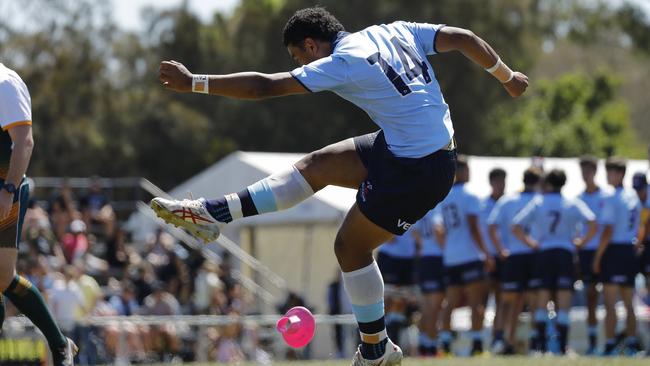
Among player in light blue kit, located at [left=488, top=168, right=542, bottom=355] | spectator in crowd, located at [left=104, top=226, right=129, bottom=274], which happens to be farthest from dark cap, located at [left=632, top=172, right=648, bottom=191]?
spectator in crowd, located at [left=104, top=226, right=129, bottom=274]

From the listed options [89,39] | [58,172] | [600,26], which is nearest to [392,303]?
[58,172]

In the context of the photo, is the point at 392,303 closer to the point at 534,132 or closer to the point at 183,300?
the point at 183,300

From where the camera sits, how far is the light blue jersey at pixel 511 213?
558 inches

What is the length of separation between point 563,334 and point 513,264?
3.06 ft

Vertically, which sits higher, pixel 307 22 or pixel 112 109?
pixel 307 22

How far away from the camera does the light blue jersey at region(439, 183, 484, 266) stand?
13.8m

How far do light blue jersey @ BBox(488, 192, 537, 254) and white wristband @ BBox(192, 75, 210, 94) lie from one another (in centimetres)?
810

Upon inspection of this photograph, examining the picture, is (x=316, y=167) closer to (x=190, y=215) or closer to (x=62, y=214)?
(x=190, y=215)

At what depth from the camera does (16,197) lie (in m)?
7.42

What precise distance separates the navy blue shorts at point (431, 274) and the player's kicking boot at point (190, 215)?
7.20m

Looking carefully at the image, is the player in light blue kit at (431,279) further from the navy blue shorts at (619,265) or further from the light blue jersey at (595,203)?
the navy blue shorts at (619,265)

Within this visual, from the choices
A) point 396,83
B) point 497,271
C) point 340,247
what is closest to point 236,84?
point 396,83

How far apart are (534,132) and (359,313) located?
125 feet

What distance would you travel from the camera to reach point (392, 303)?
1528 cm
